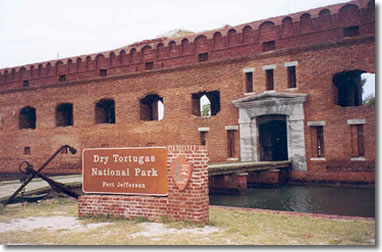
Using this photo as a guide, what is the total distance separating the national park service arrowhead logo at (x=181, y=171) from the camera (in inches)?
274

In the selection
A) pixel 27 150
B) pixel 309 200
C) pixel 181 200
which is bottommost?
pixel 309 200

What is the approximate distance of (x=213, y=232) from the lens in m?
6.40

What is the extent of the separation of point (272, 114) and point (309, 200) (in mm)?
5374

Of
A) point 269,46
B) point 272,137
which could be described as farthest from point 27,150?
point 269,46

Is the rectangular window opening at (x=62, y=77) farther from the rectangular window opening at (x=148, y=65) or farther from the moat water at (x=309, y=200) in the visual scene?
the moat water at (x=309, y=200)

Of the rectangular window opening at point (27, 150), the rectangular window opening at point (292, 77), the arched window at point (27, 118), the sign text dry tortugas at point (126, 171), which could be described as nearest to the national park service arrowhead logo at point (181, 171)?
the sign text dry tortugas at point (126, 171)

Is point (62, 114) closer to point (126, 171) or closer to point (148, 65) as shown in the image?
point (148, 65)

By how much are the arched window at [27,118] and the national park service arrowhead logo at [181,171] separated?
726 inches

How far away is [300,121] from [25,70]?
15.9m

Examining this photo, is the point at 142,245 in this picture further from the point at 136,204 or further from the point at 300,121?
the point at 300,121

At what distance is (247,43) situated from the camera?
16.6 meters

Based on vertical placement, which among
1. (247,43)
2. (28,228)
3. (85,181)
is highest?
(247,43)

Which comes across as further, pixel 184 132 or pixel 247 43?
pixel 184 132

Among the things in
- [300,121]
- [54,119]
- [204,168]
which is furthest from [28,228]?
[54,119]
